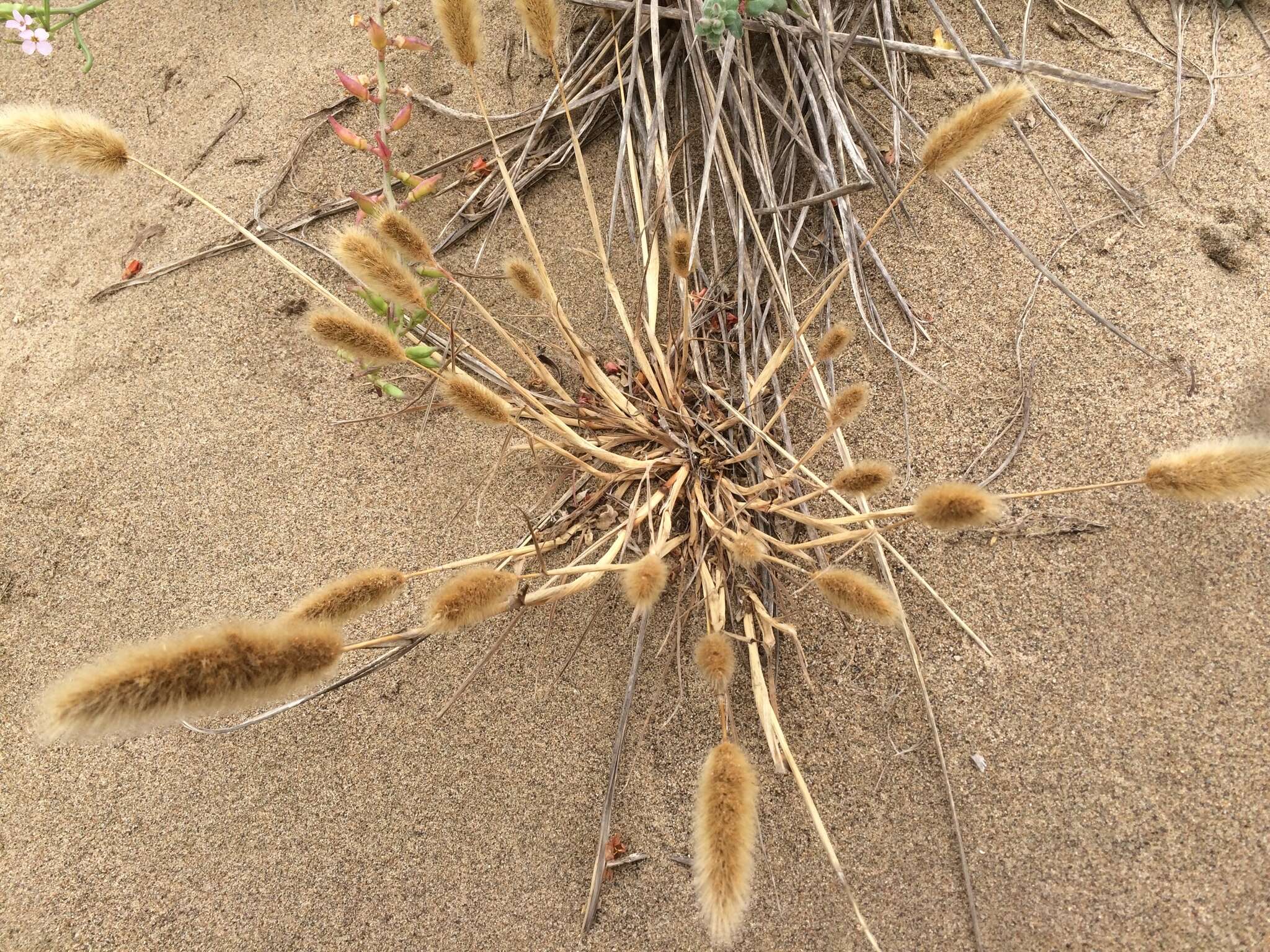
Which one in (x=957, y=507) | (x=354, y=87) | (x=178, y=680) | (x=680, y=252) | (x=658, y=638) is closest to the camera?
(x=178, y=680)

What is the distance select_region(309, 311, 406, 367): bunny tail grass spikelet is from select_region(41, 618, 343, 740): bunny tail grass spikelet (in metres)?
0.30

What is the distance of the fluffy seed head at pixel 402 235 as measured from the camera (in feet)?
2.64

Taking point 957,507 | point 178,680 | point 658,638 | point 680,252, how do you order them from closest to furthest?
point 178,680
point 957,507
point 680,252
point 658,638

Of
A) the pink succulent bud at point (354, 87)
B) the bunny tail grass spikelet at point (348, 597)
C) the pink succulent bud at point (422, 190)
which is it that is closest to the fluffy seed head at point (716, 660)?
the bunny tail grass spikelet at point (348, 597)

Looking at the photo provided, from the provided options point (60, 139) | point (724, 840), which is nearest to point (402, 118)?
point (60, 139)

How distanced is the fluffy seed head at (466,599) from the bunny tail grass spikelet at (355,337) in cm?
25

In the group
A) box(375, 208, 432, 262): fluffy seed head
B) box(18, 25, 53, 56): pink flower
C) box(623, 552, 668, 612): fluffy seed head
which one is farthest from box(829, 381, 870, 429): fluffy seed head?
box(18, 25, 53, 56): pink flower

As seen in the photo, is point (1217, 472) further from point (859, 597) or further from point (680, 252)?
point (680, 252)

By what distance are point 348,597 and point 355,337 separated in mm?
260

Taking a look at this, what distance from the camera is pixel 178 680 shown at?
0.52 m

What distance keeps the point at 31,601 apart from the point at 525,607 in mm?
735

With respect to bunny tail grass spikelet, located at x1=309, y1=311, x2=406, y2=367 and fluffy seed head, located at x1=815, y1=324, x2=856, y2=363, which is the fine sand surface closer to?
fluffy seed head, located at x1=815, y1=324, x2=856, y2=363

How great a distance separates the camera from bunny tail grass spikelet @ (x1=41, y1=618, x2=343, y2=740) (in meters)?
0.51

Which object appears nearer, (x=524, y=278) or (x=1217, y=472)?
(x=1217, y=472)
